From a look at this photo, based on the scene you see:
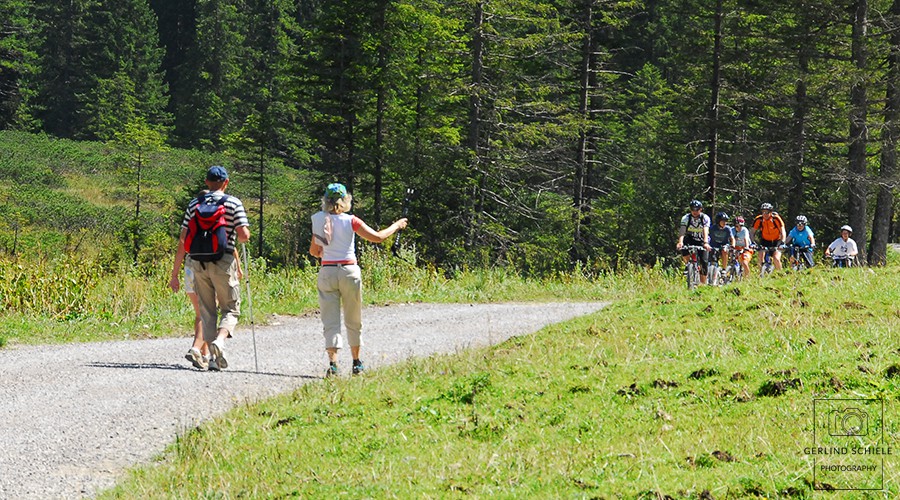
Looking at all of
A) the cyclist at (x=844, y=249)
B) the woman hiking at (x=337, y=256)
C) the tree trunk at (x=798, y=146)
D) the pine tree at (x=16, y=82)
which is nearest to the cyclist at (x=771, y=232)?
the cyclist at (x=844, y=249)

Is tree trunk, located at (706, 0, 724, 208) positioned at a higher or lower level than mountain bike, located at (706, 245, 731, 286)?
higher

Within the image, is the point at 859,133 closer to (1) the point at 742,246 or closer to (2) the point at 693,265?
(1) the point at 742,246

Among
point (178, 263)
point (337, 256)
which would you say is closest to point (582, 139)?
point (178, 263)

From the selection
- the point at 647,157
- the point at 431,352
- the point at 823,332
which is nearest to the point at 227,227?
the point at 431,352

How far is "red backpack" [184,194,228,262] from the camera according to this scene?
1032 cm

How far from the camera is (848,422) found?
6266mm

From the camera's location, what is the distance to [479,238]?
31484mm

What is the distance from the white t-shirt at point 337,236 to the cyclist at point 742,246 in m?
12.4

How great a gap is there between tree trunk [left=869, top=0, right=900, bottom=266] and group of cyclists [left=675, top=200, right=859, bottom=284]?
9.47 metres

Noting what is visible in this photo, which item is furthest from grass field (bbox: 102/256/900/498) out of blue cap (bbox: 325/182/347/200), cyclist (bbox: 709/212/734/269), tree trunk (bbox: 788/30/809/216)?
tree trunk (bbox: 788/30/809/216)

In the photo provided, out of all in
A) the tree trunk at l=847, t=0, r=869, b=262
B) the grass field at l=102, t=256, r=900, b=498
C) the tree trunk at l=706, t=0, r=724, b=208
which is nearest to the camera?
the grass field at l=102, t=256, r=900, b=498

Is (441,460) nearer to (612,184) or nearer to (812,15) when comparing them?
(812,15)

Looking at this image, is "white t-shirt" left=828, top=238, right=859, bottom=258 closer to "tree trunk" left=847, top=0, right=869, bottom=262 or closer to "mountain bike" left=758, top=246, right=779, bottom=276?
"mountain bike" left=758, top=246, right=779, bottom=276

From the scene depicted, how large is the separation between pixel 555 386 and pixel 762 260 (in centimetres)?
1504
